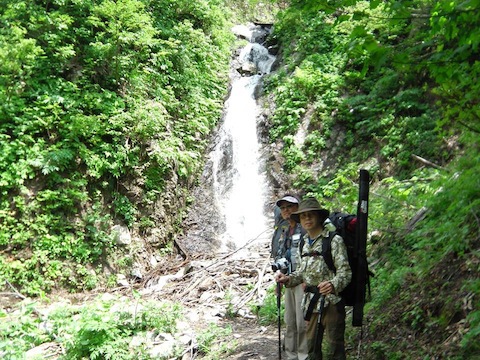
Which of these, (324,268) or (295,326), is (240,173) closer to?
(295,326)

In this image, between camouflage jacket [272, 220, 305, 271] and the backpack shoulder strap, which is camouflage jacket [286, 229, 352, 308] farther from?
camouflage jacket [272, 220, 305, 271]

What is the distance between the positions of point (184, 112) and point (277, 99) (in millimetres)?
3972

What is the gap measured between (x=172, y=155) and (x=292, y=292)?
7.85m

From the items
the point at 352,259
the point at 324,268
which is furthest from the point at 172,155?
the point at 352,259

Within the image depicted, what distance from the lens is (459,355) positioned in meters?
3.31

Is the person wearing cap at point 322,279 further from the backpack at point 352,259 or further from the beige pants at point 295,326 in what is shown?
the beige pants at point 295,326

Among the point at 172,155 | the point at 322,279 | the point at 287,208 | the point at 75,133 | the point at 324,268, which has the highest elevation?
the point at 75,133

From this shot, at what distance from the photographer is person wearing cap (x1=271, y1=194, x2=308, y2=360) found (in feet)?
15.0

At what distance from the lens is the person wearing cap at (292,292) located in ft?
15.0

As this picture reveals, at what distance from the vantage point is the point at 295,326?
16.1ft

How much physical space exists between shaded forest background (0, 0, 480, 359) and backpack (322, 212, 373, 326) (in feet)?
2.51

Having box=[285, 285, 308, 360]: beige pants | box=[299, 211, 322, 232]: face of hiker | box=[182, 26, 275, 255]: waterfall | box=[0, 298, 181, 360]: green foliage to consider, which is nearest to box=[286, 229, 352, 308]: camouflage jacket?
box=[299, 211, 322, 232]: face of hiker

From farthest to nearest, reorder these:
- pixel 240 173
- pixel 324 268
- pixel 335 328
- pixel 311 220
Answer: pixel 240 173
pixel 311 220
pixel 324 268
pixel 335 328

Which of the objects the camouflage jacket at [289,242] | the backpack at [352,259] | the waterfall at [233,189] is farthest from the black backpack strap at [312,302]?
the waterfall at [233,189]
